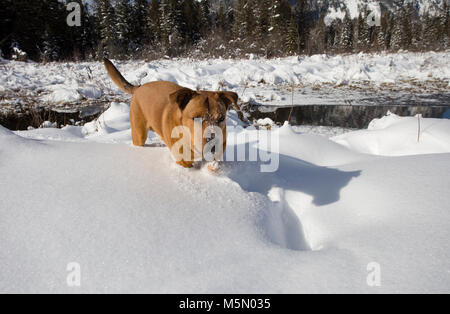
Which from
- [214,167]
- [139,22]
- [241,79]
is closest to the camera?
[214,167]

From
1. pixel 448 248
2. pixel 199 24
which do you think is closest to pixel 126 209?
pixel 448 248

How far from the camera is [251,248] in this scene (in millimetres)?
1337

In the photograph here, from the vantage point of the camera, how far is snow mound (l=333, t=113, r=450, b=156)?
9.99 feet

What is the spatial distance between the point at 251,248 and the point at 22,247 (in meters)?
1.15

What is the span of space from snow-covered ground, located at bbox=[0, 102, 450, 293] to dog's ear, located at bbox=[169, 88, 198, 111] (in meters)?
0.55

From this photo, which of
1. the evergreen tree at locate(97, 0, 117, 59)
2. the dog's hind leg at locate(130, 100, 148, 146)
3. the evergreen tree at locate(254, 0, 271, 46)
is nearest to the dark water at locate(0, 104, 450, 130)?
the dog's hind leg at locate(130, 100, 148, 146)

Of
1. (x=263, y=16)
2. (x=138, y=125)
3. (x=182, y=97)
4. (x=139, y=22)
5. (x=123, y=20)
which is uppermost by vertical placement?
(x=139, y=22)

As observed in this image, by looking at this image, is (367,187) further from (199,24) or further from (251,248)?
(199,24)

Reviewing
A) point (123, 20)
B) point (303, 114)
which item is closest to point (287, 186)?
point (303, 114)

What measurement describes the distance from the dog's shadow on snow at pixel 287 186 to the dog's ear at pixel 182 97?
→ 0.70m

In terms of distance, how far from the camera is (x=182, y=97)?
6.77ft

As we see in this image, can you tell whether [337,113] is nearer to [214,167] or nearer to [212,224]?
[214,167]

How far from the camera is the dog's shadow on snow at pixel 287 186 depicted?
5.65 feet

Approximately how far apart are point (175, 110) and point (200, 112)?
37cm
